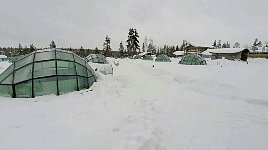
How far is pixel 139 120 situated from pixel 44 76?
5.04m

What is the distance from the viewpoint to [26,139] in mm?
4605

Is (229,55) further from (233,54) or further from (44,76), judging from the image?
(44,76)

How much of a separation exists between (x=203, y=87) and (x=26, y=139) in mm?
8381

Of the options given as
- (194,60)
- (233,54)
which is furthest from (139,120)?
(233,54)

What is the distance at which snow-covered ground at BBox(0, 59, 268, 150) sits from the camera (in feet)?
15.0

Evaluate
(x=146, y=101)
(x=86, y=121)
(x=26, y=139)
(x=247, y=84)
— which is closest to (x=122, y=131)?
(x=86, y=121)

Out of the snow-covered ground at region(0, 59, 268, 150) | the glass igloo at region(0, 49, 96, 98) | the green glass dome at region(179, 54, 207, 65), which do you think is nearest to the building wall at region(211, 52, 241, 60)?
the green glass dome at region(179, 54, 207, 65)

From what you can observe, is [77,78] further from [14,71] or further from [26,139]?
[26,139]

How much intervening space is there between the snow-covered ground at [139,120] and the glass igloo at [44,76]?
51 cm

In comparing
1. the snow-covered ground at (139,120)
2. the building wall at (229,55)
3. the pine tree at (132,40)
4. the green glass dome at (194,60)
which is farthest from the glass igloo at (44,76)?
the pine tree at (132,40)

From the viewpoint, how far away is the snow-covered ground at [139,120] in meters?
4.58

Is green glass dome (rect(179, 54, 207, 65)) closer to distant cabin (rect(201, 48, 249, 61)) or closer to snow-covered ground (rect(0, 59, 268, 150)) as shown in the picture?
snow-covered ground (rect(0, 59, 268, 150))

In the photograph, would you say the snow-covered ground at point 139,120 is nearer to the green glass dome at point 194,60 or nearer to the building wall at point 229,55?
the green glass dome at point 194,60

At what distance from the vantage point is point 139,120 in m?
5.92
